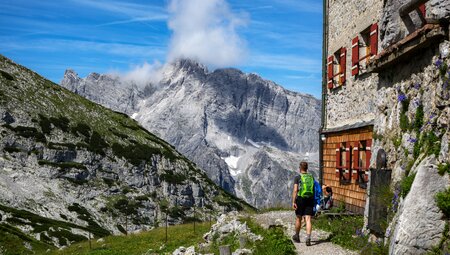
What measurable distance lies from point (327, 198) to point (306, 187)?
36.5 feet

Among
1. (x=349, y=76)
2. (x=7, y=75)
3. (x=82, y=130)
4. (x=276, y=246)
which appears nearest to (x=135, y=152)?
(x=82, y=130)

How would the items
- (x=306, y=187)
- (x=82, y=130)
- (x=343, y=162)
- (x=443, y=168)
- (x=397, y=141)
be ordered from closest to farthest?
(x=443, y=168), (x=397, y=141), (x=306, y=187), (x=343, y=162), (x=82, y=130)

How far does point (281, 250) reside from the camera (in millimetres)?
11586

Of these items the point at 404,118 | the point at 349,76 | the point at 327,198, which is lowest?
the point at 327,198

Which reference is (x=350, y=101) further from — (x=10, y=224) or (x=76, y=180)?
(x=76, y=180)

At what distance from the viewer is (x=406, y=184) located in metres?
7.77

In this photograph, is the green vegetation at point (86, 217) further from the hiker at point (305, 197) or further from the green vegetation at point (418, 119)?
the green vegetation at point (418, 119)

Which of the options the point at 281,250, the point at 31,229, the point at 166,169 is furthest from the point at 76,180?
the point at 281,250

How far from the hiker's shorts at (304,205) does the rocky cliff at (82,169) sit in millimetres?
49471

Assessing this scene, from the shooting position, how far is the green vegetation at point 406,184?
7.67 meters

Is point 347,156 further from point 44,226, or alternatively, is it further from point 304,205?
point 44,226

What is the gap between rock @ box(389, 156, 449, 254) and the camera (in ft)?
22.7

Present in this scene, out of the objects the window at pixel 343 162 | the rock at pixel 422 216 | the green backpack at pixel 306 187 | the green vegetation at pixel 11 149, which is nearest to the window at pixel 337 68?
the window at pixel 343 162

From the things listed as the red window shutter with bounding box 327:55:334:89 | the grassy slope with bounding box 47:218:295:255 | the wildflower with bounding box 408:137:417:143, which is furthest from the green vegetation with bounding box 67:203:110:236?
the wildflower with bounding box 408:137:417:143
